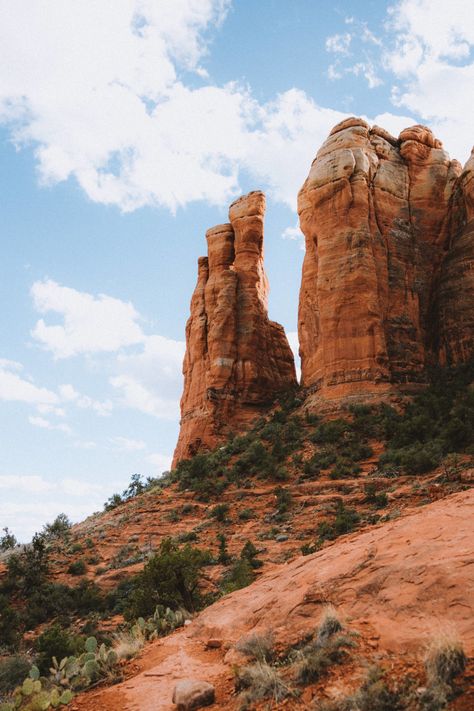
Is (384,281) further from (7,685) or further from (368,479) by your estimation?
(7,685)

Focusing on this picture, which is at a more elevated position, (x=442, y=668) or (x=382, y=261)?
(x=382, y=261)

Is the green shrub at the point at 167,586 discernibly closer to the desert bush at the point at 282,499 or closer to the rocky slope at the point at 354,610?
the rocky slope at the point at 354,610

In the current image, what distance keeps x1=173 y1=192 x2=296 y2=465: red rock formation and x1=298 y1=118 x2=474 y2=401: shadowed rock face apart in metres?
3.91

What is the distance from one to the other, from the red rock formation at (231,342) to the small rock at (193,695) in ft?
103

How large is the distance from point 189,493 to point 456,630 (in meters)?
24.4

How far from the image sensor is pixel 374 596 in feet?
20.5

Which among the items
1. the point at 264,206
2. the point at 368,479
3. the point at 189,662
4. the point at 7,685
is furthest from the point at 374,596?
the point at 264,206

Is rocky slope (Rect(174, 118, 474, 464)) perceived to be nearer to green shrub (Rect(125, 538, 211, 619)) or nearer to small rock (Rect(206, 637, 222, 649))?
green shrub (Rect(125, 538, 211, 619))

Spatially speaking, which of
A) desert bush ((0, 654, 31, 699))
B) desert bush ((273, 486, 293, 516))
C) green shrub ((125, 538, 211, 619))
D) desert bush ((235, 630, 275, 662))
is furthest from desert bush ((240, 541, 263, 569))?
desert bush ((235, 630, 275, 662))

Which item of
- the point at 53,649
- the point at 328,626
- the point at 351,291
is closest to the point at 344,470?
the point at 351,291

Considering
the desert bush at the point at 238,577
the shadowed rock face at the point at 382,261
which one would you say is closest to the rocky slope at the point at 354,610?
the desert bush at the point at 238,577

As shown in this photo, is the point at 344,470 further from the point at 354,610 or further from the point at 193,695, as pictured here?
the point at 193,695

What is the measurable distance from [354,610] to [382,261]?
3085 cm

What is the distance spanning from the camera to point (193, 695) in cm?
562
